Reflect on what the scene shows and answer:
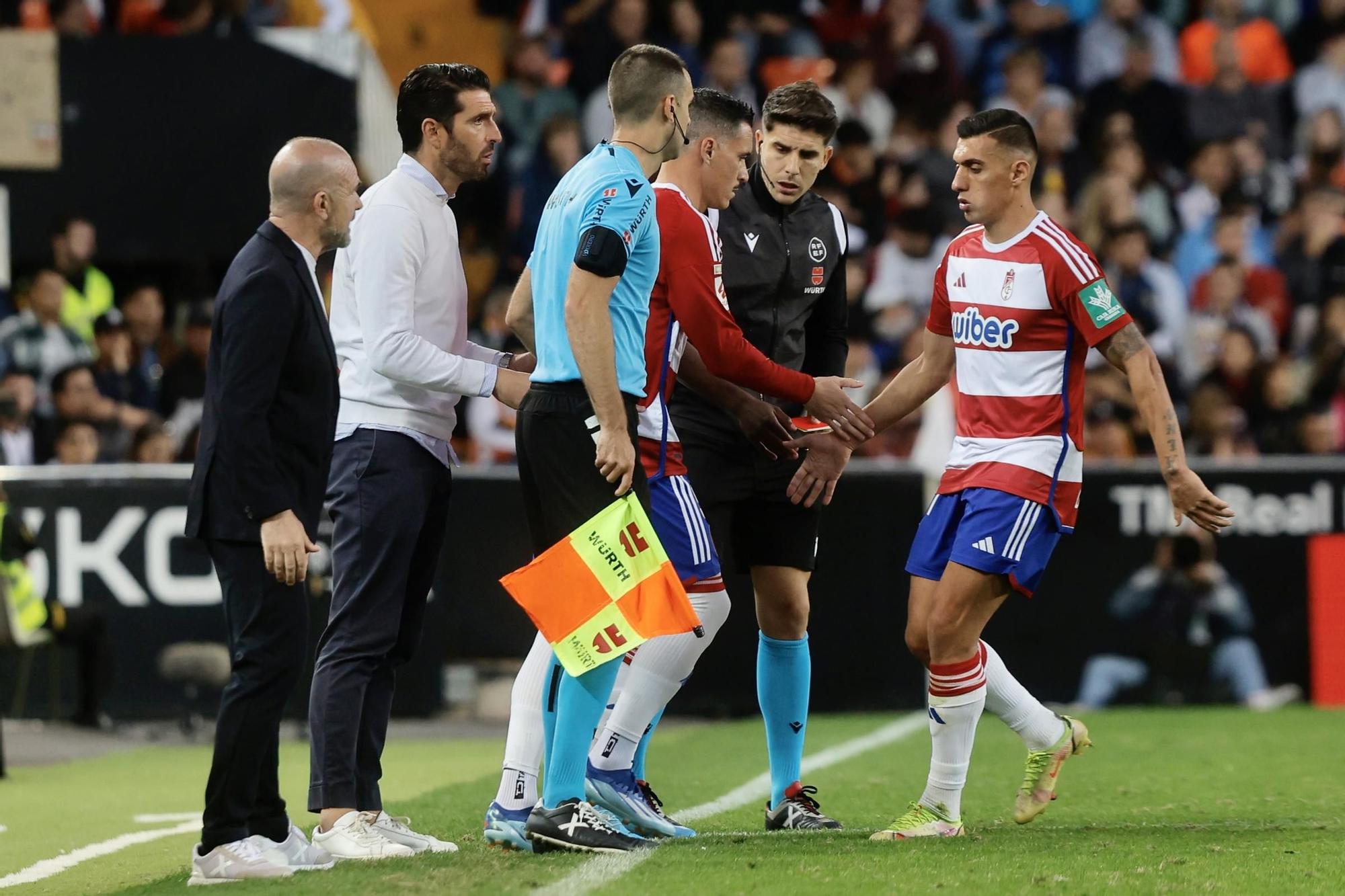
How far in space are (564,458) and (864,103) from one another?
10807 mm

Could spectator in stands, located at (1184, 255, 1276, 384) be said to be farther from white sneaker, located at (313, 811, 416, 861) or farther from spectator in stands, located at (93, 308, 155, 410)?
white sneaker, located at (313, 811, 416, 861)

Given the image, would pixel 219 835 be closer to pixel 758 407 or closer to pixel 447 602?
pixel 758 407

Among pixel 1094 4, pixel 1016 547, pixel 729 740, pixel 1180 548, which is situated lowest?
pixel 729 740

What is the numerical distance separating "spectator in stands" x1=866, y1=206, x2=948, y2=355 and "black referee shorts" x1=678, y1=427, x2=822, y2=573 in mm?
7340

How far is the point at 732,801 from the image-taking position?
7215 millimetres

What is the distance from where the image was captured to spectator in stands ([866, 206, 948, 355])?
13727 millimetres

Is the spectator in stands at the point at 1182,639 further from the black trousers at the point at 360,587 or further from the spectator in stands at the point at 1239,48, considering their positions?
the black trousers at the point at 360,587

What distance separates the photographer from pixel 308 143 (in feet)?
17.6

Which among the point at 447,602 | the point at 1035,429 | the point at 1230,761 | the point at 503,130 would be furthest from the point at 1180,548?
the point at 503,130

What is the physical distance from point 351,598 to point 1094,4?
1276 centimetres

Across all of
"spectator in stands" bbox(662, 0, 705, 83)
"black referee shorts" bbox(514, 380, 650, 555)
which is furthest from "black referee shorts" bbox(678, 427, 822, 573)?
"spectator in stands" bbox(662, 0, 705, 83)

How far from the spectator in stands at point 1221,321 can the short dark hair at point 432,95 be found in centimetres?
916

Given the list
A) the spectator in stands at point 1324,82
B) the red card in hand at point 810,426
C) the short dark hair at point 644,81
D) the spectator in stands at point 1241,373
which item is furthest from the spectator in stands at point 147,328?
the spectator in stands at point 1324,82

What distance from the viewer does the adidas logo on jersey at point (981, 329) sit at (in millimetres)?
6000
